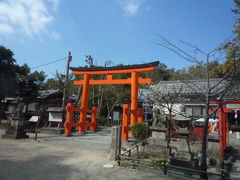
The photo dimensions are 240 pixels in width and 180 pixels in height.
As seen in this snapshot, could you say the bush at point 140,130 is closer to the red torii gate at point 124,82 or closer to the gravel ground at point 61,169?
the red torii gate at point 124,82

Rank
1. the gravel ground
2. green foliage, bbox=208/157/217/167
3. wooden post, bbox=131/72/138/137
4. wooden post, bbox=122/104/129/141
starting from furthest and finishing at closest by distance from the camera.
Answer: wooden post, bbox=131/72/138/137 → wooden post, bbox=122/104/129/141 → green foliage, bbox=208/157/217/167 → the gravel ground

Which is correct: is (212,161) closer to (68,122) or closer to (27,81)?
(68,122)

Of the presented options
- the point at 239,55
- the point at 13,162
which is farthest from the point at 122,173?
the point at 239,55

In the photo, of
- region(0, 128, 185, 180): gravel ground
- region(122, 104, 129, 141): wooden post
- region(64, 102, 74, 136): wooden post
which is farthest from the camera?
region(64, 102, 74, 136): wooden post

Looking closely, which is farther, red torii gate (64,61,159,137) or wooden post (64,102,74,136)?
wooden post (64,102,74,136)

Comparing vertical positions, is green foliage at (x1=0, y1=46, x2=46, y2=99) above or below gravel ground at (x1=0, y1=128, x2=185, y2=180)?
above

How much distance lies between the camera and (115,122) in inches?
941

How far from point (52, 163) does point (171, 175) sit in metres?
4.00

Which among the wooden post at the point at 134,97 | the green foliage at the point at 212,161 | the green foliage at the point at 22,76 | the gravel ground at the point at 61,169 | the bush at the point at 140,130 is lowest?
the gravel ground at the point at 61,169

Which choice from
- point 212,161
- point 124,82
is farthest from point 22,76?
point 212,161

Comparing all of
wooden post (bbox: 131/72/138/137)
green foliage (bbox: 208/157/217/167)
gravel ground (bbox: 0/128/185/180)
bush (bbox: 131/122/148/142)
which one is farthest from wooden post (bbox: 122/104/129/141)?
green foliage (bbox: 208/157/217/167)

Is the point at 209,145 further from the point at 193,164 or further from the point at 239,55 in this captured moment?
the point at 239,55

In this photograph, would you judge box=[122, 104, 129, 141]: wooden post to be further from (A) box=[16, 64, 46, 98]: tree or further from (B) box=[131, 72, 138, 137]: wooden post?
(A) box=[16, 64, 46, 98]: tree

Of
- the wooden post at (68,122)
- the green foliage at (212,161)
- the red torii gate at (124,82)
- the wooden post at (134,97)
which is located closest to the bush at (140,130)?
the wooden post at (134,97)
